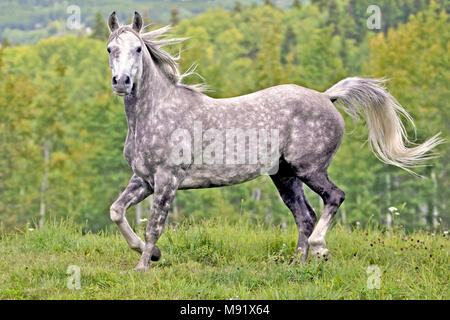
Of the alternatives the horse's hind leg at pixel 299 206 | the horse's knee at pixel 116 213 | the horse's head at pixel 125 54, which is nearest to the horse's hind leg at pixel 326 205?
the horse's hind leg at pixel 299 206

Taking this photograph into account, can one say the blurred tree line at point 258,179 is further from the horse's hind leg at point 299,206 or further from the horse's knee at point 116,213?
the horse's knee at point 116,213

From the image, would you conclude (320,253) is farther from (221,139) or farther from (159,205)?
(159,205)

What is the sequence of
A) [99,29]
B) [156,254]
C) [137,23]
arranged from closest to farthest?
1. [137,23]
2. [156,254]
3. [99,29]

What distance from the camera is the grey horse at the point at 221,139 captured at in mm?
6520

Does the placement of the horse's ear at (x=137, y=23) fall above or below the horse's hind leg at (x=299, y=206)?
above

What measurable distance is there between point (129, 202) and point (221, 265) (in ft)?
4.45

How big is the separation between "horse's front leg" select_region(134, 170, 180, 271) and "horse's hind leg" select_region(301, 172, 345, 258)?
5.36ft

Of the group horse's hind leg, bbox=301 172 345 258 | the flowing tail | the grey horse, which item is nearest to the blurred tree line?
the flowing tail

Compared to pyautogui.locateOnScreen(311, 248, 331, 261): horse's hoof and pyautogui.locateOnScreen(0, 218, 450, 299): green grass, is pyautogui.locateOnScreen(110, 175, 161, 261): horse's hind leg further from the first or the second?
pyautogui.locateOnScreen(311, 248, 331, 261): horse's hoof

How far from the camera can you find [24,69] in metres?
64.2

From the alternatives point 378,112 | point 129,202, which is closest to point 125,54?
point 129,202

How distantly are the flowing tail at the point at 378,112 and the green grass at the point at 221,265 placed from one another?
1.20 meters

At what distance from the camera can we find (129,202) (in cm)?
686
